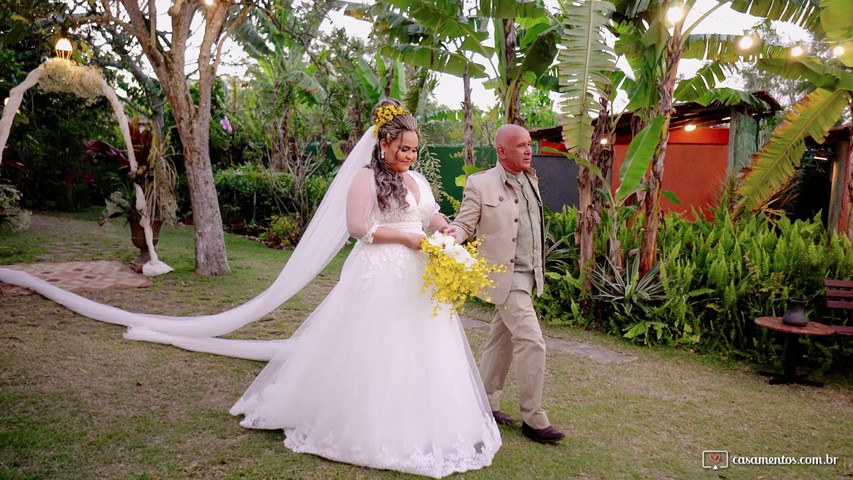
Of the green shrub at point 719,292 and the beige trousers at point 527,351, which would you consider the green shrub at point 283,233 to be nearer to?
the green shrub at point 719,292

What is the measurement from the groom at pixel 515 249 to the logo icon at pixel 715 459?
3.22 feet

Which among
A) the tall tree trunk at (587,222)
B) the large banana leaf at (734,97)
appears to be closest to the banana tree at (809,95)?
the large banana leaf at (734,97)

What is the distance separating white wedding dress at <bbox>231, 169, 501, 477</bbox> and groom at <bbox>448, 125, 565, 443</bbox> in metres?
0.31

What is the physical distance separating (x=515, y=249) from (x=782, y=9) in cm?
546

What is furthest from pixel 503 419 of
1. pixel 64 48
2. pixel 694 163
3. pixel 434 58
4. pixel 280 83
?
pixel 280 83

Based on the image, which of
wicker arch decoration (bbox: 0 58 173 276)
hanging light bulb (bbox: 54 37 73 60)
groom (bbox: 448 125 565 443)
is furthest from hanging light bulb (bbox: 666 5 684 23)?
hanging light bulb (bbox: 54 37 73 60)

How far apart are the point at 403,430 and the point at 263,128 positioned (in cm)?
1571

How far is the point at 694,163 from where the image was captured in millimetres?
12945

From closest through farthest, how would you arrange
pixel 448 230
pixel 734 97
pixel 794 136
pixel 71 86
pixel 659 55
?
1. pixel 448 230
2. pixel 659 55
3. pixel 794 136
4. pixel 71 86
5. pixel 734 97

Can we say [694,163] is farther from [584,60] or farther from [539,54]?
[584,60]

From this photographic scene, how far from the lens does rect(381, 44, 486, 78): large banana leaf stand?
344 inches

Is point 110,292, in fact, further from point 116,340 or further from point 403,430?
point 403,430

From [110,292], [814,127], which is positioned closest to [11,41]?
[110,292]

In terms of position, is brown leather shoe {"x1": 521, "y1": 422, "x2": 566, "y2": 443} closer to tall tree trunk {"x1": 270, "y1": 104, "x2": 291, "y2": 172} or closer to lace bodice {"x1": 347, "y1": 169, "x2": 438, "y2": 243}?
lace bodice {"x1": 347, "y1": 169, "x2": 438, "y2": 243}
